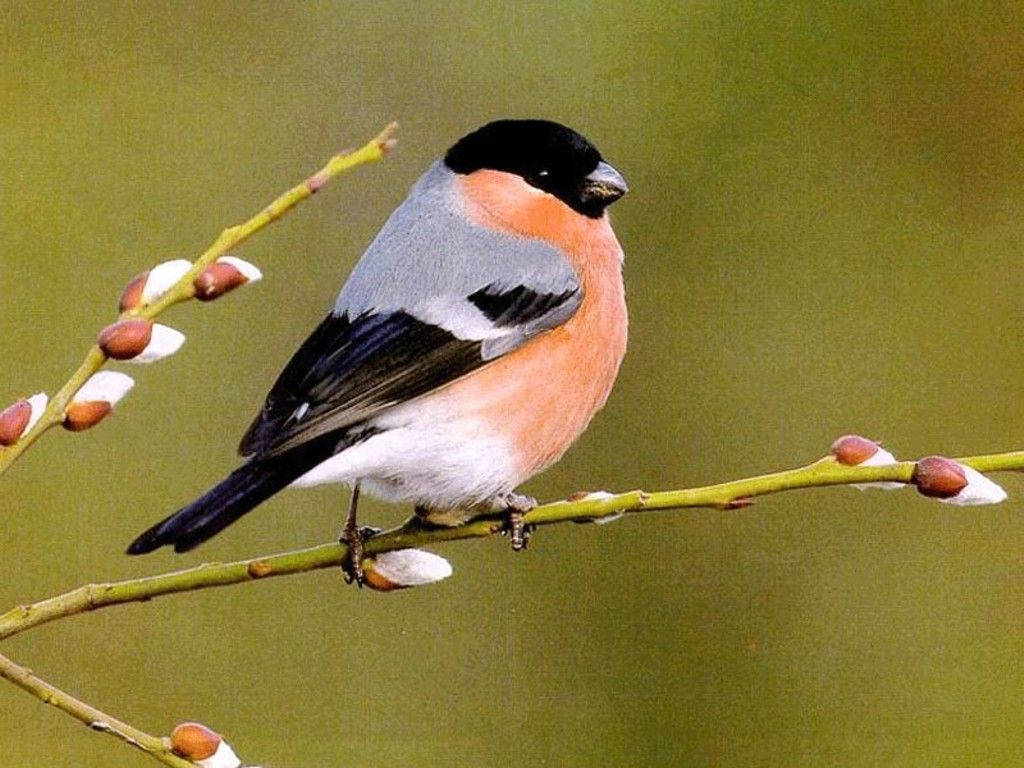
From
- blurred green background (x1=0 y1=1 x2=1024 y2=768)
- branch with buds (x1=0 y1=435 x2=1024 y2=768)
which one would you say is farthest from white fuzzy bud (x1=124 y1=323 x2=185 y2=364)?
blurred green background (x1=0 y1=1 x2=1024 y2=768)

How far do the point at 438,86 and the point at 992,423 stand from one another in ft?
3.09

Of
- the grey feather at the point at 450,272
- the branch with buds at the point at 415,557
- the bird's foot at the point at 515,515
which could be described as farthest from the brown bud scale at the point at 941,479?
the grey feather at the point at 450,272

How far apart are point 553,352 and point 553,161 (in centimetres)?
29

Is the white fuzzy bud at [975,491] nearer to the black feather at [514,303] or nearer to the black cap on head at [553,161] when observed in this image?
the black feather at [514,303]

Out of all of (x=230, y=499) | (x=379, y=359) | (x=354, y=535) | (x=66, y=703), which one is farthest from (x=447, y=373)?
(x=66, y=703)

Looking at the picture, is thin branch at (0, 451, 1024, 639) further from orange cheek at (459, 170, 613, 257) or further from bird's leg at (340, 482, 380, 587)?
orange cheek at (459, 170, 613, 257)

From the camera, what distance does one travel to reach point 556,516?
1012 mm

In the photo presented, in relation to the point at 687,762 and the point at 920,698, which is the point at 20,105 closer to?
the point at 687,762

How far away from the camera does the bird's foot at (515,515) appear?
1304 mm

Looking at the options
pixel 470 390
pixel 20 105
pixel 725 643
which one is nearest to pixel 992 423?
pixel 725 643

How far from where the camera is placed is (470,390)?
1.38 meters

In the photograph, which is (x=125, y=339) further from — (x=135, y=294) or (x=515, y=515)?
(x=515, y=515)

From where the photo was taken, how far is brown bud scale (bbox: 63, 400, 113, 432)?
90 cm

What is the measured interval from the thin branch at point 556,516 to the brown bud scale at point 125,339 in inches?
5.1
